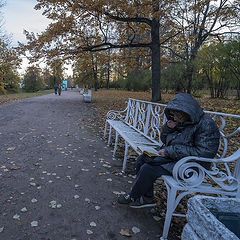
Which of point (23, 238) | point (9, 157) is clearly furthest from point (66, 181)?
point (9, 157)

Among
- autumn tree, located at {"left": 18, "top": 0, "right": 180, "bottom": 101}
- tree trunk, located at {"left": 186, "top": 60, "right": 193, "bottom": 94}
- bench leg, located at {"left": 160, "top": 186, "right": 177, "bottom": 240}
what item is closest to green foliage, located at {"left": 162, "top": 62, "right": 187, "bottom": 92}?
tree trunk, located at {"left": 186, "top": 60, "right": 193, "bottom": 94}

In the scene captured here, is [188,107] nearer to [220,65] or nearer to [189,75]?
[220,65]

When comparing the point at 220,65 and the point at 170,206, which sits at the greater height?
the point at 220,65

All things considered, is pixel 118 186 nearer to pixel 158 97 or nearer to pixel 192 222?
pixel 192 222

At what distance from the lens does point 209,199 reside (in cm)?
153

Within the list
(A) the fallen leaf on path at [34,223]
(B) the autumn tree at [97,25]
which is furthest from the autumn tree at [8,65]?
(A) the fallen leaf on path at [34,223]

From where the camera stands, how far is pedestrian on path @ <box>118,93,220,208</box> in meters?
2.19

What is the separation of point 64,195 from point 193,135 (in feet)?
6.33

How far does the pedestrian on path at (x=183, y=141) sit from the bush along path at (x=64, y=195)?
1.26 ft

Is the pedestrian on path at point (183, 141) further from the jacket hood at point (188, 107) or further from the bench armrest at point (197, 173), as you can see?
the bench armrest at point (197, 173)

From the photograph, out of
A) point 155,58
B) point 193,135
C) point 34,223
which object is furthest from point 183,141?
point 155,58

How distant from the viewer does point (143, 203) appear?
2.73m

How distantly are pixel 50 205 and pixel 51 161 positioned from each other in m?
1.51

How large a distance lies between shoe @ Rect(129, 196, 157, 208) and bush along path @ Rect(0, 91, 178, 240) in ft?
0.20
